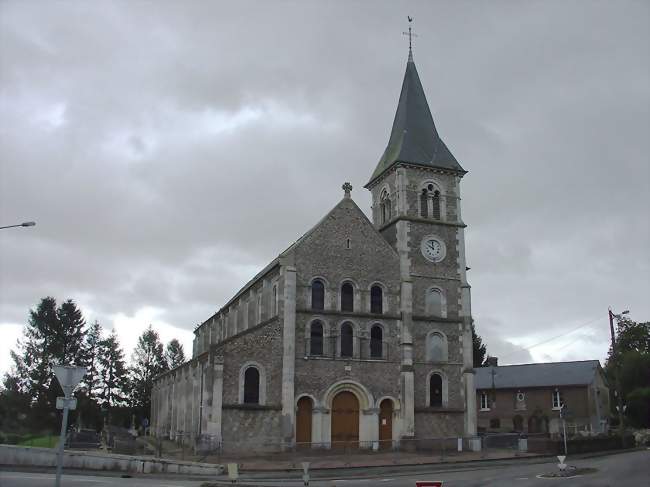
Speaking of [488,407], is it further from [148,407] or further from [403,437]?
[148,407]

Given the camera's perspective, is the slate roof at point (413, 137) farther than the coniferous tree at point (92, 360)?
No

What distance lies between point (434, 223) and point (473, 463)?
1574 cm

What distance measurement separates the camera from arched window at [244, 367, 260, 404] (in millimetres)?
33500

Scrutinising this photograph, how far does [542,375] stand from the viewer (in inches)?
2304

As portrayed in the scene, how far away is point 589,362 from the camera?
57344 millimetres

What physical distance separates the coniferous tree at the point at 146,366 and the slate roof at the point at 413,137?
164 feet

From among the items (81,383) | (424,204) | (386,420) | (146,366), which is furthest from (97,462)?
(146,366)

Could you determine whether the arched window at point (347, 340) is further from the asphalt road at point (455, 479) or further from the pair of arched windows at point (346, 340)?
the asphalt road at point (455, 479)

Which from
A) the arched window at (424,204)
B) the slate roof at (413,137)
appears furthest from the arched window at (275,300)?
the slate roof at (413,137)

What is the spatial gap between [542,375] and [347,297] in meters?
29.1

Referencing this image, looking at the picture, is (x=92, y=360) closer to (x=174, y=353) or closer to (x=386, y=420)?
(x=174, y=353)

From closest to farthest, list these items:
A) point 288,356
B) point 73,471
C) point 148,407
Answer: point 73,471 → point 288,356 → point 148,407

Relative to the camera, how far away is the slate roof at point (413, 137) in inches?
1662

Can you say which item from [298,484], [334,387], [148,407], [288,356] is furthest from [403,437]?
[148,407]
